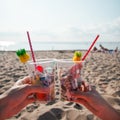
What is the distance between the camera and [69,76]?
5.58 ft

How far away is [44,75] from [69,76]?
7.2 inches

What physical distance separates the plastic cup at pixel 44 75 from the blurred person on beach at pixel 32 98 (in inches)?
1.9

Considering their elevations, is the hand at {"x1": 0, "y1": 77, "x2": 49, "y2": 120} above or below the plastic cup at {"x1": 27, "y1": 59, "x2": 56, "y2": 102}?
below

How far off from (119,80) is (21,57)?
4.00 meters

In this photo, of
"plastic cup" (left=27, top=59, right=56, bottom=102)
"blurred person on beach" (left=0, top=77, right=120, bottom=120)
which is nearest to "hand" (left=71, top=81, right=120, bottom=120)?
"blurred person on beach" (left=0, top=77, right=120, bottom=120)

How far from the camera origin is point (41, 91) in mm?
1661

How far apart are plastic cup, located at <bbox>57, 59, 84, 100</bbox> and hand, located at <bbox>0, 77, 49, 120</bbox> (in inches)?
5.5

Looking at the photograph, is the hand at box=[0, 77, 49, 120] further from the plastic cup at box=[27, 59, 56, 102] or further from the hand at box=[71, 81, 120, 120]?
the hand at box=[71, 81, 120, 120]

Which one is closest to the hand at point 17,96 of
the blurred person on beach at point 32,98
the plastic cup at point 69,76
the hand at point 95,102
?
the blurred person on beach at point 32,98

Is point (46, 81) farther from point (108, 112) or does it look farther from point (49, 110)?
point (49, 110)

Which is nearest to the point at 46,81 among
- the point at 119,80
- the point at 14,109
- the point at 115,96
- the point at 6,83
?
the point at 14,109

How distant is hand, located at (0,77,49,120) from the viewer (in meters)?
1.68

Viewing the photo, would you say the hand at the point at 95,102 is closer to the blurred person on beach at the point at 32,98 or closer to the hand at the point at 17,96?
the blurred person on beach at the point at 32,98

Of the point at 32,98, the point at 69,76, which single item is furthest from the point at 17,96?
the point at 69,76
